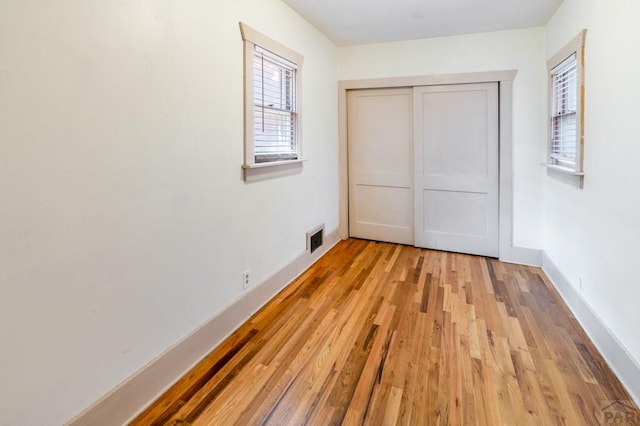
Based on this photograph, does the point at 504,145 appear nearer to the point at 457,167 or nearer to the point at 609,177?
the point at 457,167

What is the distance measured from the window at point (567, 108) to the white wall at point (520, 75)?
0.25m

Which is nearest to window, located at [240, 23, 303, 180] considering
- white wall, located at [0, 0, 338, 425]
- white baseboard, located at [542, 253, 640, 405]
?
white wall, located at [0, 0, 338, 425]

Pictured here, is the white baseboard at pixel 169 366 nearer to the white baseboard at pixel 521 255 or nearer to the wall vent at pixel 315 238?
the wall vent at pixel 315 238

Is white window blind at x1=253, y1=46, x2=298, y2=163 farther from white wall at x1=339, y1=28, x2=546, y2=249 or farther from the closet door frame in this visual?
white wall at x1=339, y1=28, x2=546, y2=249

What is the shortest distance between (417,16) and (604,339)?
3.01 metres

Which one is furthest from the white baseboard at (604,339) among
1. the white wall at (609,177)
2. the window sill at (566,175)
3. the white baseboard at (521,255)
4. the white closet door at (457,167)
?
the white closet door at (457,167)

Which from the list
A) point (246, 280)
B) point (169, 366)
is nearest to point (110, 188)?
point (169, 366)

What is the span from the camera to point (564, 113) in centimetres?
313

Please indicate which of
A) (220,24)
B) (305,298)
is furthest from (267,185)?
Result: (220,24)

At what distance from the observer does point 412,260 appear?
397 centimetres

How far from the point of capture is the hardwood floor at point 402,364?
5.63ft

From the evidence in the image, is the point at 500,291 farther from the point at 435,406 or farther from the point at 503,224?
the point at 435,406

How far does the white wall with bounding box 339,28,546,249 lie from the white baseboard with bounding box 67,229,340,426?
9.03ft

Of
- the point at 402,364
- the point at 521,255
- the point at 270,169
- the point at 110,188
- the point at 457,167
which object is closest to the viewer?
the point at 110,188
